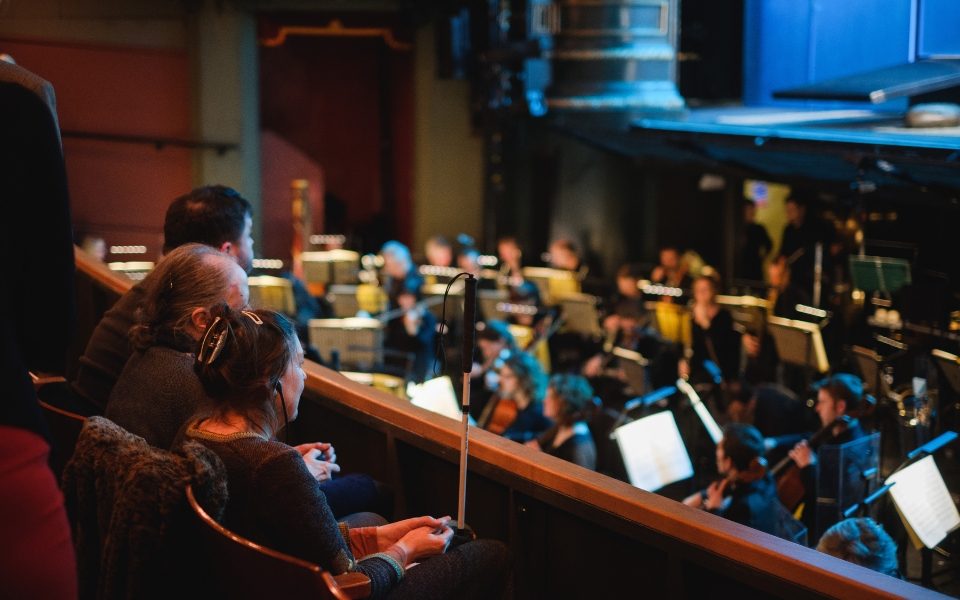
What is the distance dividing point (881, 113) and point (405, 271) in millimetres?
4315

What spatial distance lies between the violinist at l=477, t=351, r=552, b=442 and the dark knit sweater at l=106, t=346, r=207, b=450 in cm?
379

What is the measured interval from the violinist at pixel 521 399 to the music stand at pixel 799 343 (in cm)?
192

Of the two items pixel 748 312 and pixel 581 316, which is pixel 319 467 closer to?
pixel 581 316

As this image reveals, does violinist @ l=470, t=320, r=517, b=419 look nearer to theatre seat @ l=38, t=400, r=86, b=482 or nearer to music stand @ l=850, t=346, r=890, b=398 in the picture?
music stand @ l=850, t=346, r=890, b=398

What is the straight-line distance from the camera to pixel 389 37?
15.0 meters

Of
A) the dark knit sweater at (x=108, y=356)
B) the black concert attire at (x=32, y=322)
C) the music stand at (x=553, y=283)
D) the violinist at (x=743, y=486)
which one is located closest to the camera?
the black concert attire at (x=32, y=322)

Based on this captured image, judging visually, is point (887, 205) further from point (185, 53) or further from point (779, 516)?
point (185, 53)

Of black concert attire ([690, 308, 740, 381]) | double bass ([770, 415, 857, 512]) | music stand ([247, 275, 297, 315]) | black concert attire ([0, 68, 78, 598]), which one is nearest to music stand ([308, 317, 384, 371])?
music stand ([247, 275, 297, 315])

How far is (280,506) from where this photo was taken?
7.54ft

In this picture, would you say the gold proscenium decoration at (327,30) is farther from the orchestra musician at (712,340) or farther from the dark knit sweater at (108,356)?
the dark knit sweater at (108,356)

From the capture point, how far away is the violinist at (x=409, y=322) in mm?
9453

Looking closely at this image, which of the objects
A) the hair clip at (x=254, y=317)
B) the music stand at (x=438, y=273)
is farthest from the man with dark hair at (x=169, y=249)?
the music stand at (x=438, y=273)


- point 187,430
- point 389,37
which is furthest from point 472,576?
point 389,37

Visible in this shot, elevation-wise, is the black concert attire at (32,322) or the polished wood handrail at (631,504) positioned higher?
the black concert attire at (32,322)
